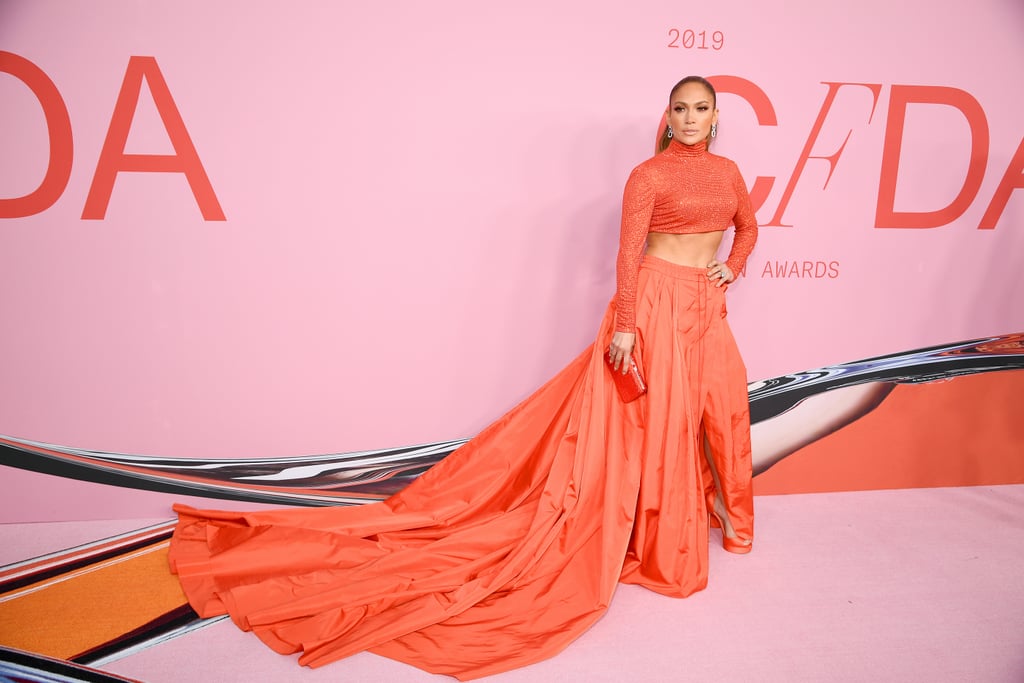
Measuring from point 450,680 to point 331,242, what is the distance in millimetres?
1663

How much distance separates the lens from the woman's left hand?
2279mm

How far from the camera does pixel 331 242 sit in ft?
8.44

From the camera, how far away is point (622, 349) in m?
2.13

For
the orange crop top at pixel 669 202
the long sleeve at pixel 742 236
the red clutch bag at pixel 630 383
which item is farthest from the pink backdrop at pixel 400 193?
the red clutch bag at pixel 630 383

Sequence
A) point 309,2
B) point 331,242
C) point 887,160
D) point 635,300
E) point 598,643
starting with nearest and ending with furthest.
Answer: point 598,643
point 635,300
point 309,2
point 331,242
point 887,160

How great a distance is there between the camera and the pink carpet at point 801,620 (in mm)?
1809

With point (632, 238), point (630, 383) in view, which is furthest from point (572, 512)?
point (632, 238)

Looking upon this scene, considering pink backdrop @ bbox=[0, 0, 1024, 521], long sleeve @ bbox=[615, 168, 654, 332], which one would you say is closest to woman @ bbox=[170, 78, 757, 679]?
long sleeve @ bbox=[615, 168, 654, 332]

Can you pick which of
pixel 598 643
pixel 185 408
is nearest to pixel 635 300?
pixel 598 643

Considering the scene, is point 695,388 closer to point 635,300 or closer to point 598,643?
point 635,300

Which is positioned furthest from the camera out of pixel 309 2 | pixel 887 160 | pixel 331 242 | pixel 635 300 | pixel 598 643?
pixel 887 160

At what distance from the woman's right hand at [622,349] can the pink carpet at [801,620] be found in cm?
79

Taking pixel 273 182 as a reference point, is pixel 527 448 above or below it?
below

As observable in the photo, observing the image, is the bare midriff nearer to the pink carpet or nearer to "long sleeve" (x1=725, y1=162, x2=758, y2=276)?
"long sleeve" (x1=725, y1=162, x2=758, y2=276)
